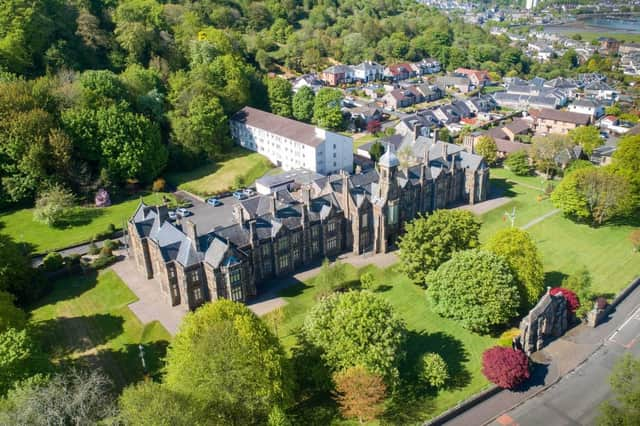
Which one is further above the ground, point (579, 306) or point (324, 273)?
point (324, 273)

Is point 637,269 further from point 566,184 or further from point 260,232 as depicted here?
point 260,232

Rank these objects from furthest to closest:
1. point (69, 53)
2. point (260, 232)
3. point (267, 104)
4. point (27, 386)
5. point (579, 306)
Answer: point (267, 104), point (69, 53), point (260, 232), point (579, 306), point (27, 386)

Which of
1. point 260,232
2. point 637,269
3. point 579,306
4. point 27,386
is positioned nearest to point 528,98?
point 637,269

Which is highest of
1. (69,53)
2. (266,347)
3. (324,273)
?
(69,53)

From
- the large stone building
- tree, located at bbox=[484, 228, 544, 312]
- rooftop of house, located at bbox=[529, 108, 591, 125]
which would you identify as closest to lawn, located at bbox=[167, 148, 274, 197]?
the large stone building

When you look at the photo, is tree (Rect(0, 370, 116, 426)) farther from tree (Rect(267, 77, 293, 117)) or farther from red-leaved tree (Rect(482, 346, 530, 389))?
tree (Rect(267, 77, 293, 117))

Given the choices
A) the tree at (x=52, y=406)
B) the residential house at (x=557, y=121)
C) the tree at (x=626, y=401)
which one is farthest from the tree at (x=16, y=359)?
the residential house at (x=557, y=121)

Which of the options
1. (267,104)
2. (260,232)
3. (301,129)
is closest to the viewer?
(260,232)
